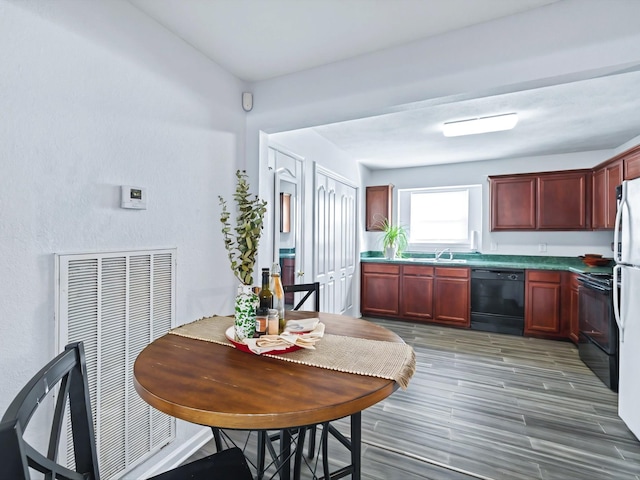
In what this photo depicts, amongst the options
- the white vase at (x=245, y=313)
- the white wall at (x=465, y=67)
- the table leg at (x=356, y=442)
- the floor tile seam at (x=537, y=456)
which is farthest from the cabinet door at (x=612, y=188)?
the white vase at (x=245, y=313)

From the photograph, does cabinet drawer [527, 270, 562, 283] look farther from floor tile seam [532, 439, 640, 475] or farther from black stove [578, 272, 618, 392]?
floor tile seam [532, 439, 640, 475]

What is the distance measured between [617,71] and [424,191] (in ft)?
13.0

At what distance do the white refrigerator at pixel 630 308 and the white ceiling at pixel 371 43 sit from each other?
0.98 m

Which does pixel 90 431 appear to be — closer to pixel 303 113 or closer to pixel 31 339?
pixel 31 339

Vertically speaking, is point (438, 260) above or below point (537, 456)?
above

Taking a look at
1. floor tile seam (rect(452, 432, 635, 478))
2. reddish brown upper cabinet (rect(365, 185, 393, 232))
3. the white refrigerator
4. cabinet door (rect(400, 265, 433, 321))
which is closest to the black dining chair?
floor tile seam (rect(452, 432, 635, 478))

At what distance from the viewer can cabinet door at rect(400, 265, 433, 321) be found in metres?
4.80

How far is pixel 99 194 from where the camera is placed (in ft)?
5.04

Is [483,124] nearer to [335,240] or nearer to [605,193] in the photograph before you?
[605,193]

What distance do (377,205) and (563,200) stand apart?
2.55 m

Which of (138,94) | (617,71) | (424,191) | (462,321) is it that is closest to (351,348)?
(138,94)

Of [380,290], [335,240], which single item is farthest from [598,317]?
[335,240]

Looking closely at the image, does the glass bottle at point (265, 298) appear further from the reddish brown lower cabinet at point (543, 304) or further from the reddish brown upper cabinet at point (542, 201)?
the reddish brown upper cabinet at point (542, 201)

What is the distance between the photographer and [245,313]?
131cm
